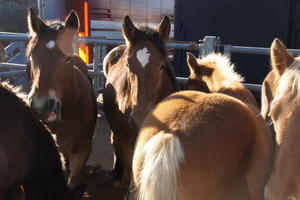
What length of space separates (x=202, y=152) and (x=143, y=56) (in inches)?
53.6

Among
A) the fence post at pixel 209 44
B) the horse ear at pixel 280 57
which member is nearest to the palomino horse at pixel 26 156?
the horse ear at pixel 280 57

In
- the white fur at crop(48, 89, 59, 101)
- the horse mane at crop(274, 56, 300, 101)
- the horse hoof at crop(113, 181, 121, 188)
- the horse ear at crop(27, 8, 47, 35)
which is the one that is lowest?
the horse hoof at crop(113, 181, 121, 188)

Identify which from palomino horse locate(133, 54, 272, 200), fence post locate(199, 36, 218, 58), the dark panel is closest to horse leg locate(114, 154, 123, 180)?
fence post locate(199, 36, 218, 58)

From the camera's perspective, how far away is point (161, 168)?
1.86 metres

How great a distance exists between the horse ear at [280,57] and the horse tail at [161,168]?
2.72ft

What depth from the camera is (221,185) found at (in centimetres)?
195

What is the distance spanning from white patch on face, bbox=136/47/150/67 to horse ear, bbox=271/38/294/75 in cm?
117

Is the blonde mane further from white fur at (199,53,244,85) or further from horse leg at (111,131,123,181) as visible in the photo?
horse leg at (111,131,123,181)

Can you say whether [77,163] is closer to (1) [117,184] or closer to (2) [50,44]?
(1) [117,184]

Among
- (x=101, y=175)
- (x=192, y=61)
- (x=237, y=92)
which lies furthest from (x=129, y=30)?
(x=101, y=175)

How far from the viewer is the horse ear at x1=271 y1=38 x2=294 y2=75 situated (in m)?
2.14

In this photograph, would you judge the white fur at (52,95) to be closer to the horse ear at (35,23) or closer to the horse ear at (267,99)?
the horse ear at (35,23)

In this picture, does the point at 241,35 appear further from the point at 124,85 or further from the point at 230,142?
the point at 230,142

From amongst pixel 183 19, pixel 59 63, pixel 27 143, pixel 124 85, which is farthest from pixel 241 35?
pixel 27 143
